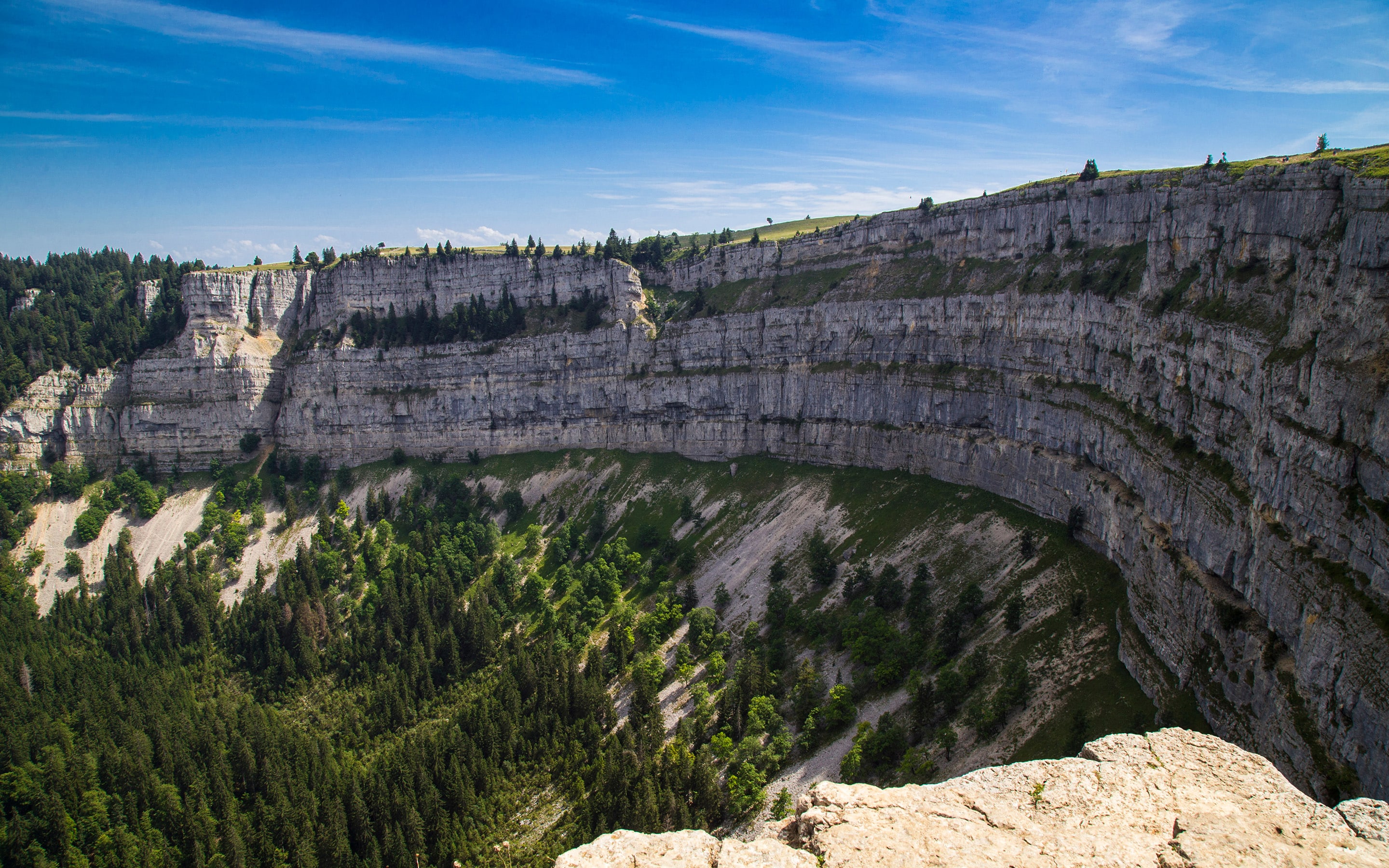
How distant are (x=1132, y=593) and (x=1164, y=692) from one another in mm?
8941

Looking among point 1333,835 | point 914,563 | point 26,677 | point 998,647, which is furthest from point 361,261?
point 1333,835

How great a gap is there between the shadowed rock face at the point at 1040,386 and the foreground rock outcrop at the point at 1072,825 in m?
12.5

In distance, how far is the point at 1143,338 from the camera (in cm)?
5550

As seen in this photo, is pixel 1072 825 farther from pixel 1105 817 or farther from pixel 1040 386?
pixel 1040 386

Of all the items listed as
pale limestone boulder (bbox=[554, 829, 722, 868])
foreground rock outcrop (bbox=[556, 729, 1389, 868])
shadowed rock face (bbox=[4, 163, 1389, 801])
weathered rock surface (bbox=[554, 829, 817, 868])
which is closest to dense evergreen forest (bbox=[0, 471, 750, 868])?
shadowed rock face (bbox=[4, 163, 1389, 801])

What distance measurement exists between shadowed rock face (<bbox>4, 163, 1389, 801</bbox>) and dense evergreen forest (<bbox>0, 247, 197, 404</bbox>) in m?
4.91

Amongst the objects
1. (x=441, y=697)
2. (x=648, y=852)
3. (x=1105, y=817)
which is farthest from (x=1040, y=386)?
(x=441, y=697)

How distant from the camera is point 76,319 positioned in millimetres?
143750

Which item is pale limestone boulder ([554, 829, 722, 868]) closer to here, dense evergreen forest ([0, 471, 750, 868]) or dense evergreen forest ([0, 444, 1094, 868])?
dense evergreen forest ([0, 444, 1094, 868])

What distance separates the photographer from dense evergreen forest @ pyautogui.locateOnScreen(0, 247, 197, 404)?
13675 cm

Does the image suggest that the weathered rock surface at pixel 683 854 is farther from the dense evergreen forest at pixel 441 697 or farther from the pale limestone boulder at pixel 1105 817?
the dense evergreen forest at pixel 441 697

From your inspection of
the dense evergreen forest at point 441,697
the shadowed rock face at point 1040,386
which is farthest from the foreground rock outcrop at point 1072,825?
the dense evergreen forest at point 441,697

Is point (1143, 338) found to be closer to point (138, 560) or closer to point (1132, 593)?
point (1132, 593)

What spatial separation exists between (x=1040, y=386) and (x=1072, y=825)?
60.4 m
